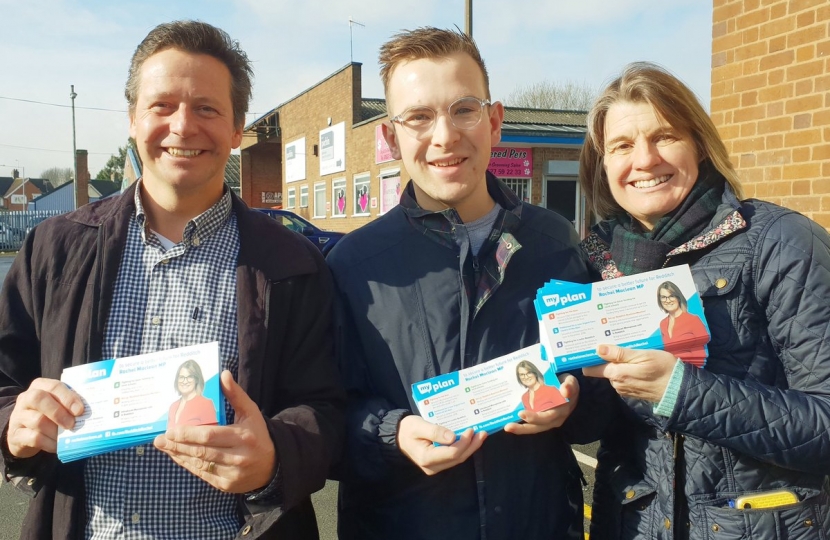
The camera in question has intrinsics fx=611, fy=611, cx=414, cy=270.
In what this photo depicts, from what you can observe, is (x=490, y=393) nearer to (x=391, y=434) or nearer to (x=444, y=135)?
(x=391, y=434)

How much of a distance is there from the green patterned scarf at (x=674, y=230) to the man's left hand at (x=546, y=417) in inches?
17.9

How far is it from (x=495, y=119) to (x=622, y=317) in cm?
87

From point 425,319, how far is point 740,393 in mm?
928

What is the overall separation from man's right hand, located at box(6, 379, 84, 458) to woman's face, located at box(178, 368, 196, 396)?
282 mm

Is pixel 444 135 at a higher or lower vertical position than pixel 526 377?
higher

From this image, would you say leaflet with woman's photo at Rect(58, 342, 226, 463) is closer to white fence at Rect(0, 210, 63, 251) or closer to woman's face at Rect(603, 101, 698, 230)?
woman's face at Rect(603, 101, 698, 230)

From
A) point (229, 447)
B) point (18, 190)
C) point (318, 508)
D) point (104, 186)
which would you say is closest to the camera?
point (229, 447)

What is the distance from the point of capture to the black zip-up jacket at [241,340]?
5.88 ft

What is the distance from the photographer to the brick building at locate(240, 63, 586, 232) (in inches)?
793

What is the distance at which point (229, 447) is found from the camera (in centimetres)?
160

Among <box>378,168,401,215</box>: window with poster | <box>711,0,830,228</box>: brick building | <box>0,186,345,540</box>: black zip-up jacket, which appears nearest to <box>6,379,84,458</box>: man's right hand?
<box>0,186,345,540</box>: black zip-up jacket

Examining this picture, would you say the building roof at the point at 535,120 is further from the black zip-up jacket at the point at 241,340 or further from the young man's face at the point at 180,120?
the black zip-up jacket at the point at 241,340

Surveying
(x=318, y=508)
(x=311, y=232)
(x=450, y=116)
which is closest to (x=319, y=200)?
(x=311, y=232)

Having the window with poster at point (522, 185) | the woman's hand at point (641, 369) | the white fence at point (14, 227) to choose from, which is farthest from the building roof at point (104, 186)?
the woman's hand at point (641, 369)
